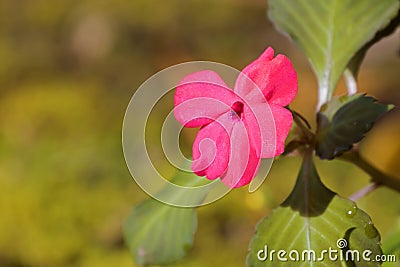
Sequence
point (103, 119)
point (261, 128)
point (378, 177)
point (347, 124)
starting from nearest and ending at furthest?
point (261, 128) → point (347, 124) → point (378, 177) → point (103, 119)

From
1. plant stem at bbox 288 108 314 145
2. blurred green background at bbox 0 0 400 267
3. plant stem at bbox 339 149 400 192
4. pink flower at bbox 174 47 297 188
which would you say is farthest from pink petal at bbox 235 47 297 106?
blurred green background at bbox 0 0 400 267

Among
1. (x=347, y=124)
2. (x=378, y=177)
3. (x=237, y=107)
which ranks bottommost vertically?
(x=378, y=177)

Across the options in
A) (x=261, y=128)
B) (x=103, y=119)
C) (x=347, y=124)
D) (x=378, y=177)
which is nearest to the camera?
(x=261, y=128)

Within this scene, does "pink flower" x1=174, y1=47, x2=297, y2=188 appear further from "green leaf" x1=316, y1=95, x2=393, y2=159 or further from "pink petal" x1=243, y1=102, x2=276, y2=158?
"green leaf" x1=316, y1=95, x2=393, y2=159

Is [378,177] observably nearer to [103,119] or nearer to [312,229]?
[312,229]

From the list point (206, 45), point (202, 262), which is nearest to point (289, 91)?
point (202, 262)

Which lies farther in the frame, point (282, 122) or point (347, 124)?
point (347, 124)

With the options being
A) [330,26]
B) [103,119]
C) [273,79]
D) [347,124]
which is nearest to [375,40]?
[330,26]

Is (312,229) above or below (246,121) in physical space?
below
